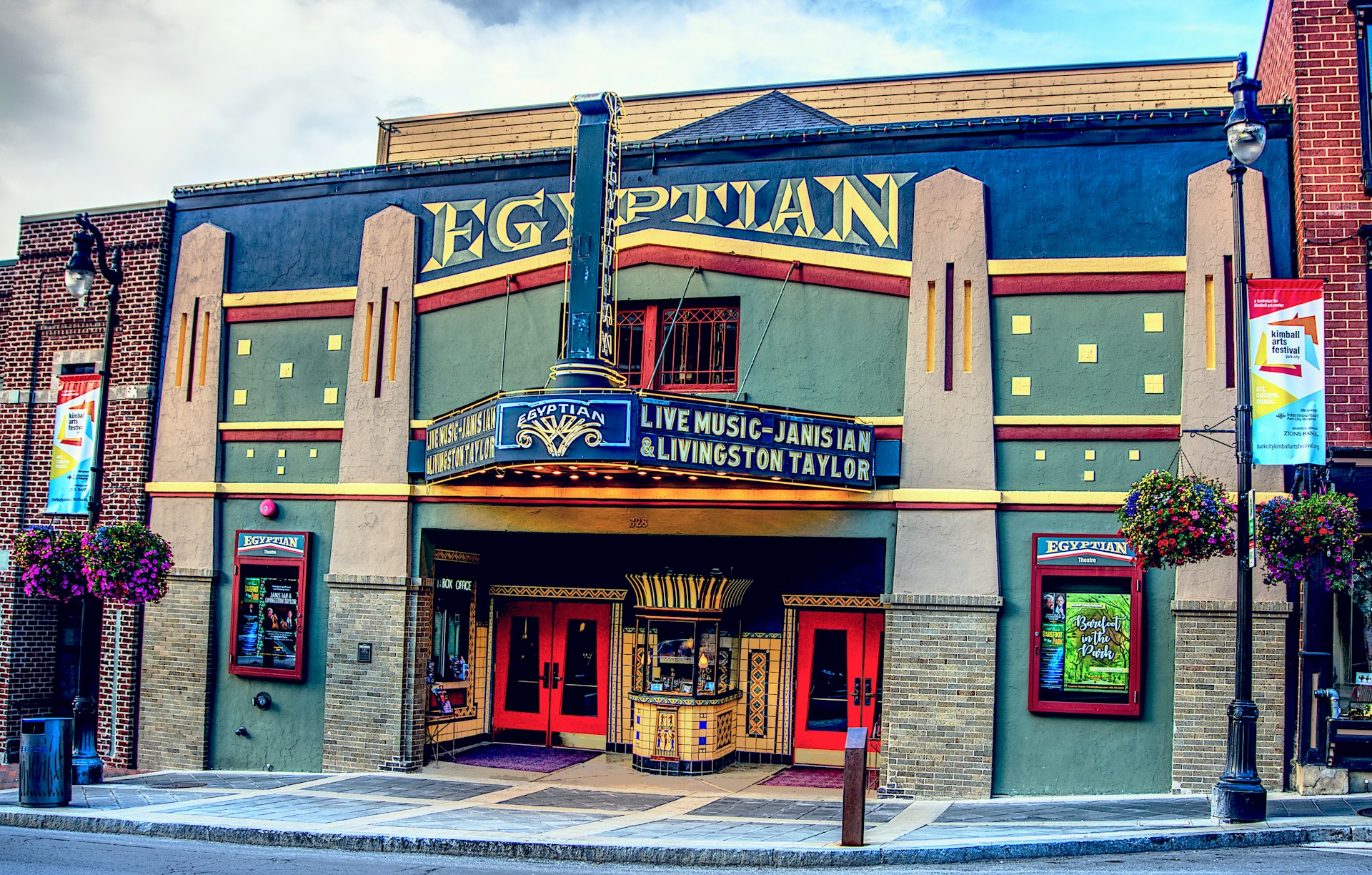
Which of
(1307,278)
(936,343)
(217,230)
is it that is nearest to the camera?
(1307,278)

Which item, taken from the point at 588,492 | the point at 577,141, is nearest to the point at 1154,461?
the point at 588,492

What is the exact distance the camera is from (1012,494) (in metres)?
13.8

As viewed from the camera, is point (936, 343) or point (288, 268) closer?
point (936, 343)

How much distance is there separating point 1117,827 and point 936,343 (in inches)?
230

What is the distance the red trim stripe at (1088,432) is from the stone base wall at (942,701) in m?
1.97

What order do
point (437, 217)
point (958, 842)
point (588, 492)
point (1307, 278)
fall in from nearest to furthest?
point (958, 842) < point (1307, 278) < point (588, 492) < point (437, 217)

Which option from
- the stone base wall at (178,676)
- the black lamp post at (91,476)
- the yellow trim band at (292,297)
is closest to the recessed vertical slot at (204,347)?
the yellow trim band at (292,297)

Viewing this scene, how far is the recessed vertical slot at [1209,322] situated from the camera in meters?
13.4

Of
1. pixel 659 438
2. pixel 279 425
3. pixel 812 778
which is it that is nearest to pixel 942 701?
pixel 812 778

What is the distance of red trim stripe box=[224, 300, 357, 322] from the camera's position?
17.0 m

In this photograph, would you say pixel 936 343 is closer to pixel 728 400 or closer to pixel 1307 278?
pixel 728 400

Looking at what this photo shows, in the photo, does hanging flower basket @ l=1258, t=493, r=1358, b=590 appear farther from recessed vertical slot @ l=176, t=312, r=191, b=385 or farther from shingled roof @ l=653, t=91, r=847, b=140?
recessed vertical slot @ l=176, t=312, r=191, b=385

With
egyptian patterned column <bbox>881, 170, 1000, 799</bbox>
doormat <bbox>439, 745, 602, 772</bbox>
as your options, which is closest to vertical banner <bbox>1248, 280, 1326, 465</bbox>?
egyptian patterned column <bbox>881, 170, 1000, 799</bbox>

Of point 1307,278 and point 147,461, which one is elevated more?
point 1307,278
